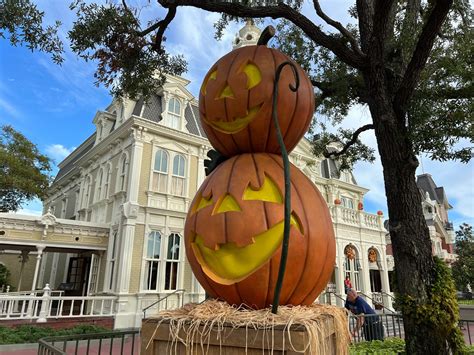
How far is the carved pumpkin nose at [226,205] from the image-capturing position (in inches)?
81.8

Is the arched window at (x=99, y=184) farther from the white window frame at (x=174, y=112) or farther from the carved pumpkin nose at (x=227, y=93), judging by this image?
the carved pumpkin nose at (x=227, y=93)

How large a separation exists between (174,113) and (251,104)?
14.4 m

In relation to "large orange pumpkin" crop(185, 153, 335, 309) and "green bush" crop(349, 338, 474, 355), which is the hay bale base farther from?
"green bush" crop(349, 338, 474, 355)

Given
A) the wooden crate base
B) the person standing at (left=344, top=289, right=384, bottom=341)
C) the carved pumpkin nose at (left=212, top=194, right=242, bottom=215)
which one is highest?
the carved pumpkin nose at (left=212, top=194, right=242, bottom=215)

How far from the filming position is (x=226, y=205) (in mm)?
2107

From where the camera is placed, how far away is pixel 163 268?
1380cm

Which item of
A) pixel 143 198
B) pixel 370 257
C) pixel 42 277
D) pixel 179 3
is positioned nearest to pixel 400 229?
pixel 179 3

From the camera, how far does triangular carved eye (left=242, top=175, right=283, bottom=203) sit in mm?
2076

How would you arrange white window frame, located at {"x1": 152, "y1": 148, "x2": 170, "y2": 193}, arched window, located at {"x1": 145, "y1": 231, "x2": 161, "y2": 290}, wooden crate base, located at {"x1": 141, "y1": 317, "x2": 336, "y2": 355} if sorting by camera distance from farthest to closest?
white window frame, located at {"x1": 152, "y1": 148, "x2": 170, "y2": 193}, arched window, located at {"x1": 145, "y1": 231, "x2": 161, "y2": 290}, wooden crate base, located at {"x1": 141, "y1": 317, "x2": 336, "y2": 355}

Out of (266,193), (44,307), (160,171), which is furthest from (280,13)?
(44,307)

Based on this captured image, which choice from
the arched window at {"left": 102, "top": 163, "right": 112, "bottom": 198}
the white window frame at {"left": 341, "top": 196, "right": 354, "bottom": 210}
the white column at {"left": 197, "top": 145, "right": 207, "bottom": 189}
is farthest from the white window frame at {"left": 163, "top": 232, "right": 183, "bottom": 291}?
the white window frame at {"left": 341, "top": 196, "right": 354, "bottom": 210}

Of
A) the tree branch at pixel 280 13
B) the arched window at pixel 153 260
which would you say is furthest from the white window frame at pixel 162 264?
the tree branch at pixel 280 13

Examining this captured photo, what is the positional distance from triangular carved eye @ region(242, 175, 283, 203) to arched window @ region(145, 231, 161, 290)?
40.8 ft

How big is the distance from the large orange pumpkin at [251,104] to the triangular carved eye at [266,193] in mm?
345
